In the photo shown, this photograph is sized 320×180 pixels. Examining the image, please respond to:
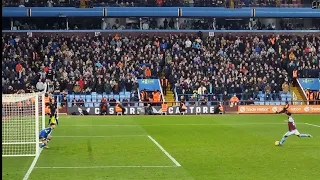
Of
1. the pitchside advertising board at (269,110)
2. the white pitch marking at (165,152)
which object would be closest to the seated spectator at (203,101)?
the pitchside advertising board at (269,110)

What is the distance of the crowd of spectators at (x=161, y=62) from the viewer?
53.3 m

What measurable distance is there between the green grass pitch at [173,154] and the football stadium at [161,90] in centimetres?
6

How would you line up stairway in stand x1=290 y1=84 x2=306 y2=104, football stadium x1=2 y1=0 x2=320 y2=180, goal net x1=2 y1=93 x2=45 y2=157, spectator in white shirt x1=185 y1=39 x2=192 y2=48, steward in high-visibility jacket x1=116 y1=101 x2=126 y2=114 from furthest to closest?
spectator in white shirt x1=185 y1=39 x2=192 y2=48, stairway in stand x1=290 y1=84 x2=306 y2=104, steward in high-visibility jacket x1=116 y1=101 x2=126 y2=114, goal net x1=2 y1=93 x2=45 y2=157, football stadium x1=2 y1=0 x2=320 y2=180

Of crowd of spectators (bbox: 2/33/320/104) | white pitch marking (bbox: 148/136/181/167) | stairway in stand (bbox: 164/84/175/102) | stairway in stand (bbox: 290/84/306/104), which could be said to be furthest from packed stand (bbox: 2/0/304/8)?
white pitch marking (bbox: 148/136/181/167)

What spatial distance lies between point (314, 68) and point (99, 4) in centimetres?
2467

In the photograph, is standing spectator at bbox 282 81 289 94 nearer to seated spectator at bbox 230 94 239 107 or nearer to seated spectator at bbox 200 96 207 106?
seated spectator at bbox 230 94 239 107

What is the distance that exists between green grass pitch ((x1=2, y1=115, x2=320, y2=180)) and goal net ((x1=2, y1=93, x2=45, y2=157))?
1.04 metres

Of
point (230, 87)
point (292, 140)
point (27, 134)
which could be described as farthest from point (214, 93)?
point (27, 134)

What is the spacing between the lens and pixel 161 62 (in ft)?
193

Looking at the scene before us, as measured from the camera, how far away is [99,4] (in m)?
66.6

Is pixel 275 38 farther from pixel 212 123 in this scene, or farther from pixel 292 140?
pixel 292 140

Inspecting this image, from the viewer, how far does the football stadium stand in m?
20.9

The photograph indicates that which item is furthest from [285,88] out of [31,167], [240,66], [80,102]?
[31,167]

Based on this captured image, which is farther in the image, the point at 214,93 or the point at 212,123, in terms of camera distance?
the point at 214,93
